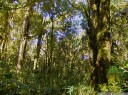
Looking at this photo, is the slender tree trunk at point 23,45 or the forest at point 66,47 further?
the slender tree trunk at point 23,45

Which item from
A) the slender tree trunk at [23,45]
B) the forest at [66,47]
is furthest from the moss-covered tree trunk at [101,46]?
the slender tree trunk at [23,45]

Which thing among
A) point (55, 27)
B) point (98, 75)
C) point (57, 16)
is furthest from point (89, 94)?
point (55, 27)

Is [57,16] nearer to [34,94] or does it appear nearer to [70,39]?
[70,39]

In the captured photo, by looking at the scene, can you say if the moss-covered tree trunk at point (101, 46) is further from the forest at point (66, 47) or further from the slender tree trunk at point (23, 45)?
the slender tree trunk at point (23, 45)

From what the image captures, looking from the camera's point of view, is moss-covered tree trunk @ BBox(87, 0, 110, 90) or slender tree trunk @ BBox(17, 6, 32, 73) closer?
moss-covered tree trunk @ BBox(87, 0, 110, 90)

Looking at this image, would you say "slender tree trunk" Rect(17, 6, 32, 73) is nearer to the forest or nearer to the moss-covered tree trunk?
the forest

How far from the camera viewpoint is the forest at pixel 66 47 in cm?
477

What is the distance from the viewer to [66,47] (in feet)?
114

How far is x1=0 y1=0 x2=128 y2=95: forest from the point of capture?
4.77 meters

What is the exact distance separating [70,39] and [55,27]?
2952 mm

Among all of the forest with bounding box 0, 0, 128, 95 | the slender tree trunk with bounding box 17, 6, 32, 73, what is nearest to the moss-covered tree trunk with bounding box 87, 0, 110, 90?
the forest with bounding box 0, 0, 128, 95

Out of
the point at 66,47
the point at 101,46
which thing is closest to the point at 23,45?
the point at 101,46

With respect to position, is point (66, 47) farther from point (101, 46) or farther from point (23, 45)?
point (101, 46)

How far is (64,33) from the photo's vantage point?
31.7 metres
